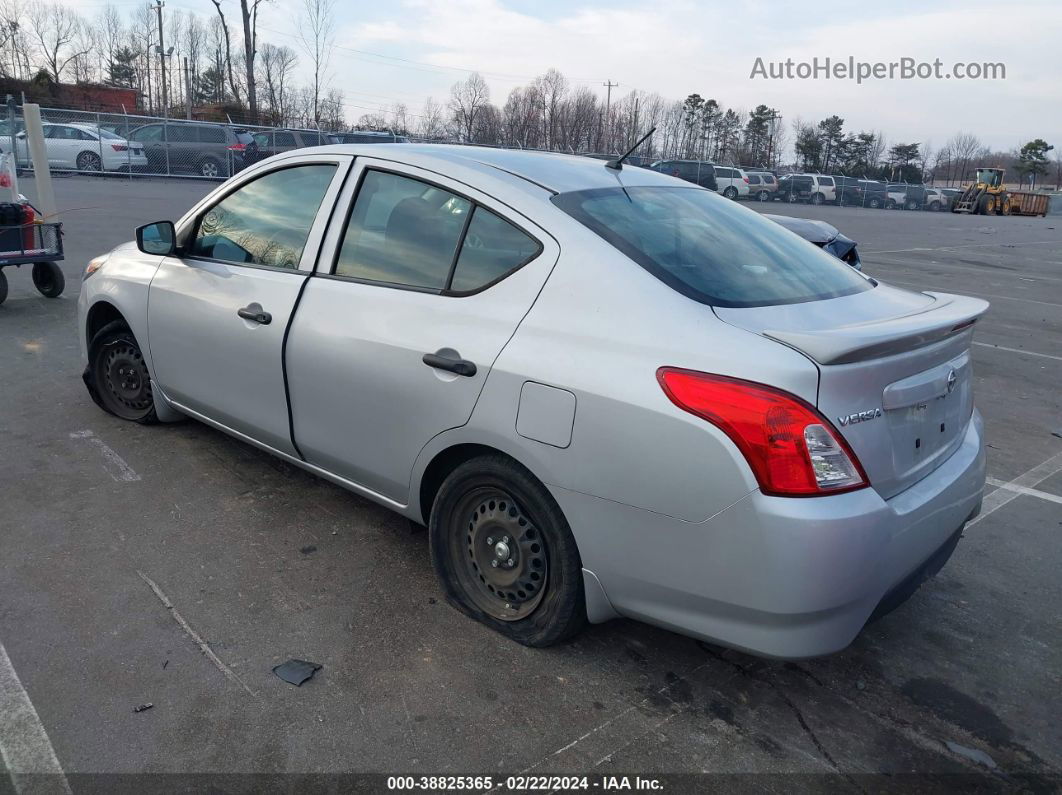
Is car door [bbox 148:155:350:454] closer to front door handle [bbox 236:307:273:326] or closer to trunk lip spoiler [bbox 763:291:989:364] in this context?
front door handle [bbox 236:307:273:326]

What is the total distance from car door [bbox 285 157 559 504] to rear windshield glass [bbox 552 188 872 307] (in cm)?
31

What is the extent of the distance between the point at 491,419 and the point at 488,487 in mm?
292

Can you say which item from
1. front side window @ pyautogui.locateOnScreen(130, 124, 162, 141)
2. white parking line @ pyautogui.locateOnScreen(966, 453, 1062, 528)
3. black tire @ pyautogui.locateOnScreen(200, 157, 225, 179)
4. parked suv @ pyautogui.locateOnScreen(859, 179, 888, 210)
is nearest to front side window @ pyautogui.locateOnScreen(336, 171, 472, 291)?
white parking line @ pyautogui.locateOnScreen(966, 453, 1062, 528)

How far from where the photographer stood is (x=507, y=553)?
3.01 m

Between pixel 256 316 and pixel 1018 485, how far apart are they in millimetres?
4232

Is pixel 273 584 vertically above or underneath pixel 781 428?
underneath

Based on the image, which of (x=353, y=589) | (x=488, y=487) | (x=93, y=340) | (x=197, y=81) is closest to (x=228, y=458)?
(x=93, y=340)

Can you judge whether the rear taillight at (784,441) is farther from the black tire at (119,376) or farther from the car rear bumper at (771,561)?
the black tire at (119,376)

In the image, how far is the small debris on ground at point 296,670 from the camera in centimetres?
282

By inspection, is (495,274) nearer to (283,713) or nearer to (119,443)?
(283,713)

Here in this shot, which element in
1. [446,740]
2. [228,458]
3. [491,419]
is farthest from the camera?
[228,458]

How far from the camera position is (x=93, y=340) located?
504 centimetres


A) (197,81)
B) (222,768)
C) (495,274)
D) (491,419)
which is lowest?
(222,768)

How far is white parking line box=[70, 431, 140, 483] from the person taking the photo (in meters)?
4.38
